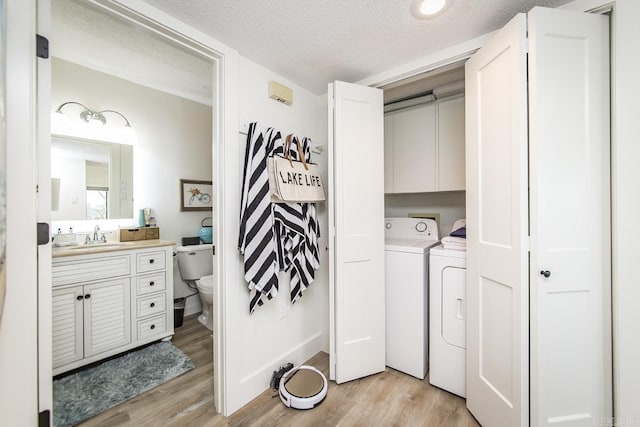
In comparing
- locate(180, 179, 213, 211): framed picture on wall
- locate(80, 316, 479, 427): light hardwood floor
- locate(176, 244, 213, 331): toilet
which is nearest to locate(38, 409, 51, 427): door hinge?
locate(80, 316, 479, 427): light hardwood floor

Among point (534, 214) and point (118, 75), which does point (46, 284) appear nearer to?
point (534, 214)

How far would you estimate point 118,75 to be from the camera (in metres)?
2.39

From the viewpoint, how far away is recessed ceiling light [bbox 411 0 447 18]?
1182 millimetres

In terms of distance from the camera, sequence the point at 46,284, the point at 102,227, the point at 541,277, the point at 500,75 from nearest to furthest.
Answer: the point at 46,284, the point at 541,277, the point at 500,75, the point at 102,227

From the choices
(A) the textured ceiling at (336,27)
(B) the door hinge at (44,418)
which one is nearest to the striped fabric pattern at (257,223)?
(A) the textured ceiling at (336,27)

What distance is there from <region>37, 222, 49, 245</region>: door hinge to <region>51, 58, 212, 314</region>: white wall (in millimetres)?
1626

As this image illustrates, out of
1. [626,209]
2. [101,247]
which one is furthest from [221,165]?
[626,209]

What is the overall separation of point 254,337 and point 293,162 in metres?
1.17

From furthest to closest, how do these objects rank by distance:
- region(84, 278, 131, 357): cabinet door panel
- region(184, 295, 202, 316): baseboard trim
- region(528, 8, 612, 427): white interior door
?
region(184, 295, 202, 316): baseboard trim
region(84, 278, 131, 357): cabinet door panel
region(528, 8, 612, 427): white interior door

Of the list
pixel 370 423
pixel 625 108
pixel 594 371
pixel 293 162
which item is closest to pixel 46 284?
pixel 293 162

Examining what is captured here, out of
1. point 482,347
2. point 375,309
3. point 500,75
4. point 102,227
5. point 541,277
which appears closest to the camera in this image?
point 541,277

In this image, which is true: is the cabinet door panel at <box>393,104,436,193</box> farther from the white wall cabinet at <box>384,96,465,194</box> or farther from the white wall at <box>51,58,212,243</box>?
the white wall at <box>51,58,212,243</box>

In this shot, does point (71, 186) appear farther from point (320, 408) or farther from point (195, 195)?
point (320, 408)

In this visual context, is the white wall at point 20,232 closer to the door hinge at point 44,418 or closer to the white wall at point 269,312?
the door hinge at point 44,418
